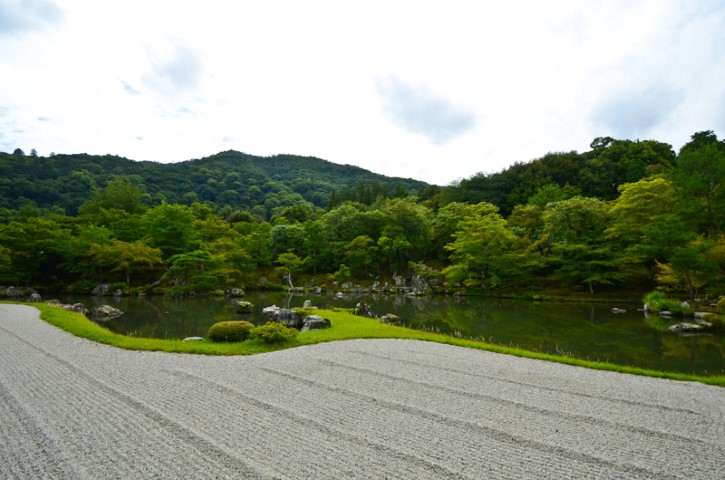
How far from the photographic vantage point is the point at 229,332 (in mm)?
11625

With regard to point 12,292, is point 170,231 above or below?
above

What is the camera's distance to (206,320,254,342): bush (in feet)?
38.0

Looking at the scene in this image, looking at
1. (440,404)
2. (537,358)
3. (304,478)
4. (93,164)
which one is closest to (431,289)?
(537,358)

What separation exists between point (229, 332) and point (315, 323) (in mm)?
3422

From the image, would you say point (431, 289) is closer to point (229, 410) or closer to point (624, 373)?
point (624, 373)

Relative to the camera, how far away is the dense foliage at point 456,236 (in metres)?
25.8

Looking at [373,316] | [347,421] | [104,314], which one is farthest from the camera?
[104,314]

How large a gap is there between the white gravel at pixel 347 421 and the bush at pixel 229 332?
2492 millimetres

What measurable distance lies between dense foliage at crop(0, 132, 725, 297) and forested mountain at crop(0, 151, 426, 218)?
1.30 meters

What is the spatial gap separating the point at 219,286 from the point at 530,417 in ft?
104

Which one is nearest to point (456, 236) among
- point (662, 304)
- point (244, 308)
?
point (662, 304)

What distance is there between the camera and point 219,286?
33.5 metres

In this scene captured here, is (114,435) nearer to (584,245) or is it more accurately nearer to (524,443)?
(524,443)

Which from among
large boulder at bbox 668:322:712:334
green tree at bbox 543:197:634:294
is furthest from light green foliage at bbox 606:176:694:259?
large boulder at bbox 668:322:712:334
